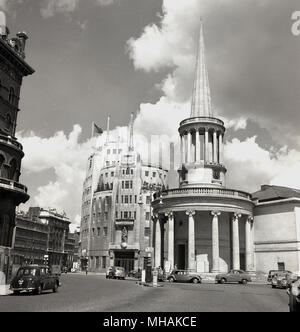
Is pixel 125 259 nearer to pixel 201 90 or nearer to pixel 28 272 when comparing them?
pixel 201 90

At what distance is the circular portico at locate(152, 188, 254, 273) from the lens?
48.2 meters

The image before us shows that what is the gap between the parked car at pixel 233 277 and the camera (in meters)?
41.1

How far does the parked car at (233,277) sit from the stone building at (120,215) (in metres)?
45.3

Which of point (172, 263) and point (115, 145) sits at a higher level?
point (115, 145)

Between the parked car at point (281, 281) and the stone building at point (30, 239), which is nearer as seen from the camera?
the parked car at point (281, 281)

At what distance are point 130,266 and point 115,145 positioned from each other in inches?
1960

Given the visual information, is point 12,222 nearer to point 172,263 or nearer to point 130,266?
point 172,263

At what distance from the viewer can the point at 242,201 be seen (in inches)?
1986

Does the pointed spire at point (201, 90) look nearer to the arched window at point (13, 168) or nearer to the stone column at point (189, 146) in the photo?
the stone column at point (189, 146)

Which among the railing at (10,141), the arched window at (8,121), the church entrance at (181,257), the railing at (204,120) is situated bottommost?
the church entrance at (181,257)

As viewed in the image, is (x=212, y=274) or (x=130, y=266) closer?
(x=212, y=274)

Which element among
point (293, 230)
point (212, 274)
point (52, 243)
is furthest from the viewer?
point (52, 243)

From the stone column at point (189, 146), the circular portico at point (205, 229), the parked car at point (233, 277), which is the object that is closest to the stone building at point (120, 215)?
the stone column at point (189, 146)
